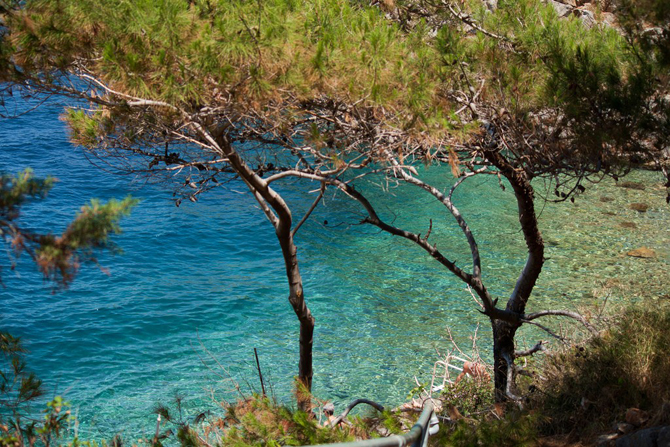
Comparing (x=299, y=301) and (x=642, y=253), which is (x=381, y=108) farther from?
(x=642, y=253)

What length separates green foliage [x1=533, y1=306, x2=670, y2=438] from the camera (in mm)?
4770

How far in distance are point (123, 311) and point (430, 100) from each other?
26.4 ft

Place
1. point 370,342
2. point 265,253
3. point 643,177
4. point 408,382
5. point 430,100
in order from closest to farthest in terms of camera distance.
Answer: point 430,100, point 408,382, point 370,342, point 265,253, point 643,177

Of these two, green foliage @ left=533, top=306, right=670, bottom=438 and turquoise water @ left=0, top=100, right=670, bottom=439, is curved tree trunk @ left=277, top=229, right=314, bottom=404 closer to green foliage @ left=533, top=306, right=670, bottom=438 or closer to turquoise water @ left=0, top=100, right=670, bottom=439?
turquoise water @ left=0, top=100, right=670, bottom=439

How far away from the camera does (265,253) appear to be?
13.2 m

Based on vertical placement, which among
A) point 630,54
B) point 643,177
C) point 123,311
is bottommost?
point 123,311

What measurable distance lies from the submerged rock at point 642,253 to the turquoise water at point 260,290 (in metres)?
0.20

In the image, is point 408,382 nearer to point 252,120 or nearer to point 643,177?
point 252,120

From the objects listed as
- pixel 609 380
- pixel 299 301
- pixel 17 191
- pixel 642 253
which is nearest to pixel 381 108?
pixel 299 301

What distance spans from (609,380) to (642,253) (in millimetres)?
8233

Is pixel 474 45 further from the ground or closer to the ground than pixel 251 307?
further from the ground

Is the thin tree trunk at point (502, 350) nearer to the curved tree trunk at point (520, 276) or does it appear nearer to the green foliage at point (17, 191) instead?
the curved tree trunk at point (520, 276)

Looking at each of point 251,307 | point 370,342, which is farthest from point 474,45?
point 251,307

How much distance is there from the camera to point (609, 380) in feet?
16.8
